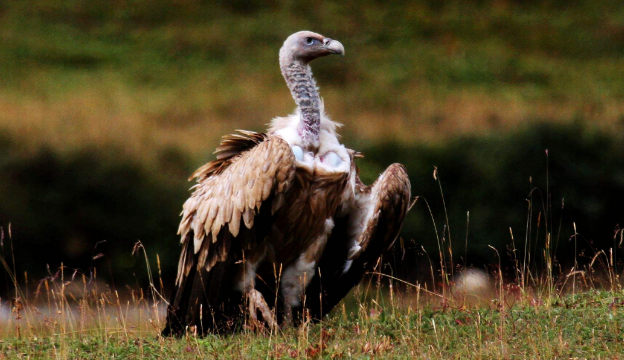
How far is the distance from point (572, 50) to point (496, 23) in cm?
440

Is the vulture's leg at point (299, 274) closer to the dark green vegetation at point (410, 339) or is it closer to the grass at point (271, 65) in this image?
the dark green vegetation at point (410, 339)

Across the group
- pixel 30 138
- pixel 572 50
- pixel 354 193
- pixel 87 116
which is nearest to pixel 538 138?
pixel 354 193

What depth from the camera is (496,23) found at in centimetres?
4606

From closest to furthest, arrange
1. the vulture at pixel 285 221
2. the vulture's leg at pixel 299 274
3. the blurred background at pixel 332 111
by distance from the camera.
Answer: the vulture at pixel 285 221, the vulture's leg at pixel 299 274, the blurred background at pixel 332 111

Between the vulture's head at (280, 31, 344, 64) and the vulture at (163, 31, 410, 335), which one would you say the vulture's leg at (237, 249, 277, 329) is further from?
the vulture's head at (280, 31, 344, 64)

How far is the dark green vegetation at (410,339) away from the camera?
5.60 meters

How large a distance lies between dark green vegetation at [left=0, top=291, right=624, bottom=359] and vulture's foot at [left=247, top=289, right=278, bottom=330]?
0.11m

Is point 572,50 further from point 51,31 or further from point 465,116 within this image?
point 51,31

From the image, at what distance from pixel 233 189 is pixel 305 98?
0.92 metres

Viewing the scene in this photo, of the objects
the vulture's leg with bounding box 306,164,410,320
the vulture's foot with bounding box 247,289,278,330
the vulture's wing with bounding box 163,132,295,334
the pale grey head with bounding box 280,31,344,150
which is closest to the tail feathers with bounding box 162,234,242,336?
the vulture's wing with bounding box 163,132,295,334

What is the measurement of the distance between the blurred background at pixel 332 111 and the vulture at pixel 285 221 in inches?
164

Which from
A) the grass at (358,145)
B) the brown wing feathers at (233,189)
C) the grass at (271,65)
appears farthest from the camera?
the grass at (271,65)

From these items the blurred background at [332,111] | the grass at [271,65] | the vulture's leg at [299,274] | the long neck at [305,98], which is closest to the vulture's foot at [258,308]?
the vulture's leg at [299,274]

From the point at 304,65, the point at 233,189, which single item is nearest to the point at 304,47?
the point at 304,65
